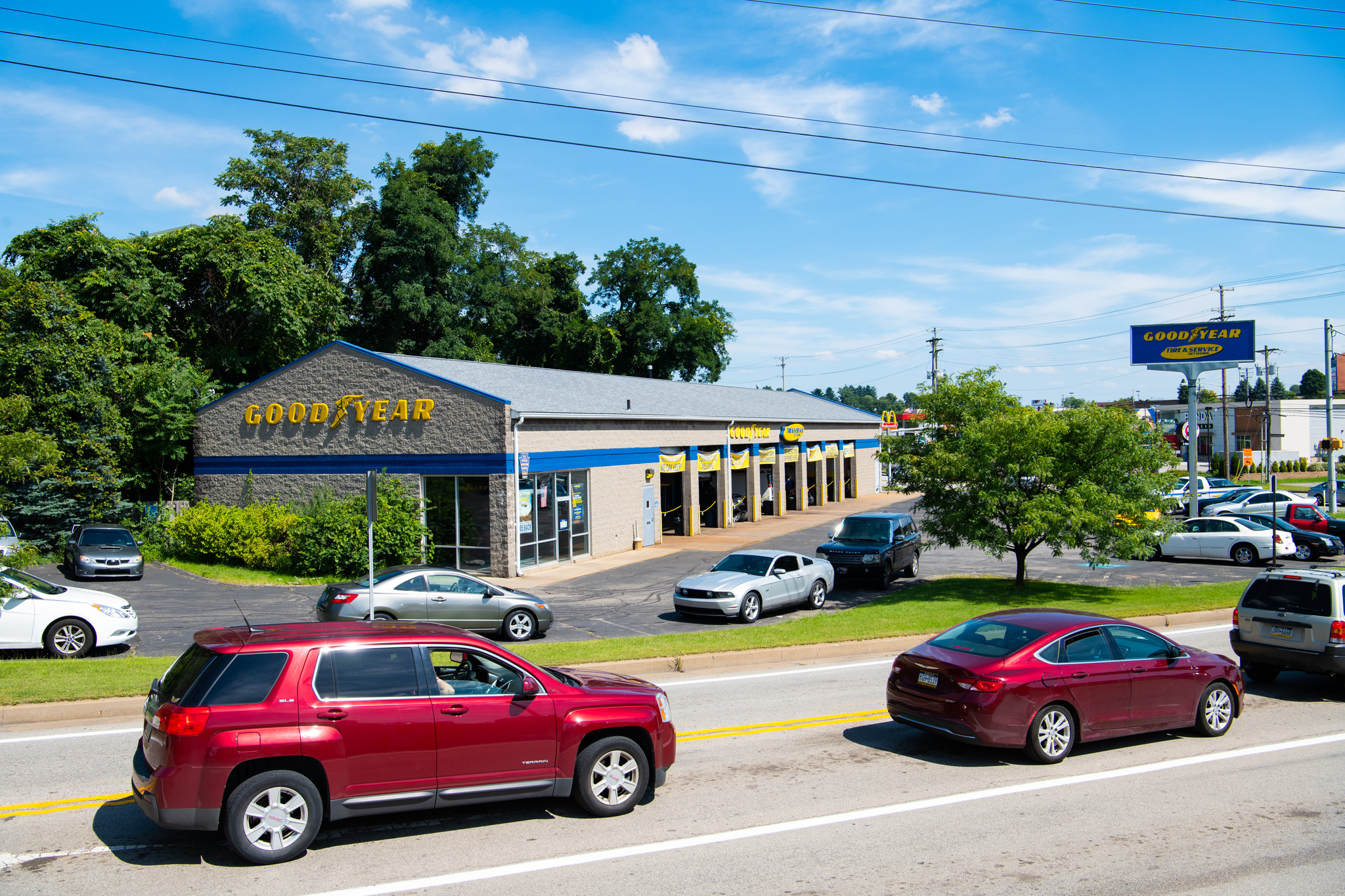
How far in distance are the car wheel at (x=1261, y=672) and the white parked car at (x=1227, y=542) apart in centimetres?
1373

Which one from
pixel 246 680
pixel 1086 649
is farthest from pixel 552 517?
pixel 246 680

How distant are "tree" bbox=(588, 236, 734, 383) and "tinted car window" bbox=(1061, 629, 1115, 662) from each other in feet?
190

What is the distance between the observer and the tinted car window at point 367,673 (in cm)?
634

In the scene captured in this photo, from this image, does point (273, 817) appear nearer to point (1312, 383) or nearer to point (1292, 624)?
point (1292, 624)

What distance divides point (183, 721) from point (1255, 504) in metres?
37.1

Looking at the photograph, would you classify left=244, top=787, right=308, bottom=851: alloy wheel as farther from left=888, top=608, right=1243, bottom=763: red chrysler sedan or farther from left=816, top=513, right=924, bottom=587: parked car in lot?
left=816, top=513, right=924, bottom=587: parked car in lot

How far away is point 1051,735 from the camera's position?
28.9ft

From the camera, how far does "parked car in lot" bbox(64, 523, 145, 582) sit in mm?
23344

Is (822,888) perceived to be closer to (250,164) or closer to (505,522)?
(505,522)

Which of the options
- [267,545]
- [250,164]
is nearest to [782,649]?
[267,545]

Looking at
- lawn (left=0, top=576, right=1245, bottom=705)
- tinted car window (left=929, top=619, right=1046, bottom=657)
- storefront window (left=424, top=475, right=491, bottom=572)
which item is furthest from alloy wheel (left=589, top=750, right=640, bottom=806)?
storefront window (left=424, top=475, right=491, bottom=572)

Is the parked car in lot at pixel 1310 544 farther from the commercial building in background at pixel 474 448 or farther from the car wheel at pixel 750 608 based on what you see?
the commercial building in background at pixel 474 448

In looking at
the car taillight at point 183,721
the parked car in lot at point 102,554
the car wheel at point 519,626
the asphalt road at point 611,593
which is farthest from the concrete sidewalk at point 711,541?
the car taillight at point 183,721

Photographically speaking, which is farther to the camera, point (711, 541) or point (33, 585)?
point (711, 541)
